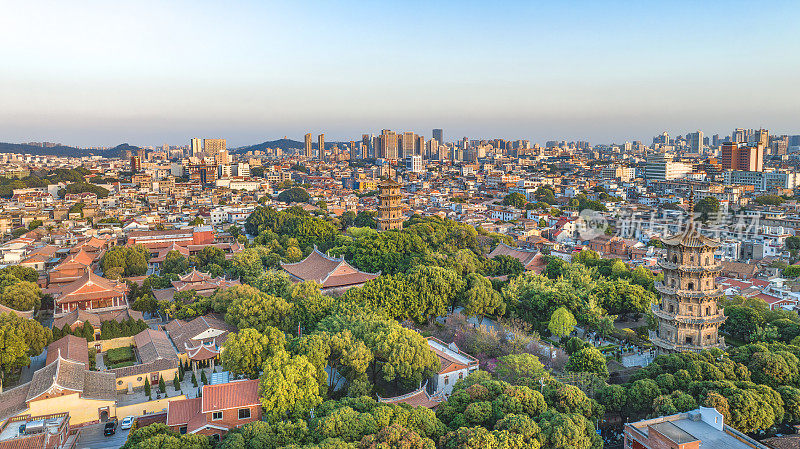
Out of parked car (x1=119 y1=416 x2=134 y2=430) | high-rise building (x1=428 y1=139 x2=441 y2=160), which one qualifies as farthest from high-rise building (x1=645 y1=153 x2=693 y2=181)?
parked car (x1=119 y1=416 x2=134 y2=430)

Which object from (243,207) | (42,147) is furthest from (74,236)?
(42,147)

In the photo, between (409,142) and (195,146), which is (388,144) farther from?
(195,146)

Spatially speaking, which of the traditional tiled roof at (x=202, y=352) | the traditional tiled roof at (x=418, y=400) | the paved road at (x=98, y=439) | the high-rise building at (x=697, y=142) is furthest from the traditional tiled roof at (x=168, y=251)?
the high-rise building at (x=697, y=142)

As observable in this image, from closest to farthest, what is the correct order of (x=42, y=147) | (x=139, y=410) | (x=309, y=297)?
(x=139, y=410), (x=309, y=297), (x=42, y=147)

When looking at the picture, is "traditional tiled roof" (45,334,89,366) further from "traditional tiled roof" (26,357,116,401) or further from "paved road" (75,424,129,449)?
"paved road" (75,424,129,449)

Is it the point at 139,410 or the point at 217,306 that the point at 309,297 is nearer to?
the point at 217,306

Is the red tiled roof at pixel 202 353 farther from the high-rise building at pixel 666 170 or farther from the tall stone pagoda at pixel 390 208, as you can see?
the high-rise building at pixel 666 170
